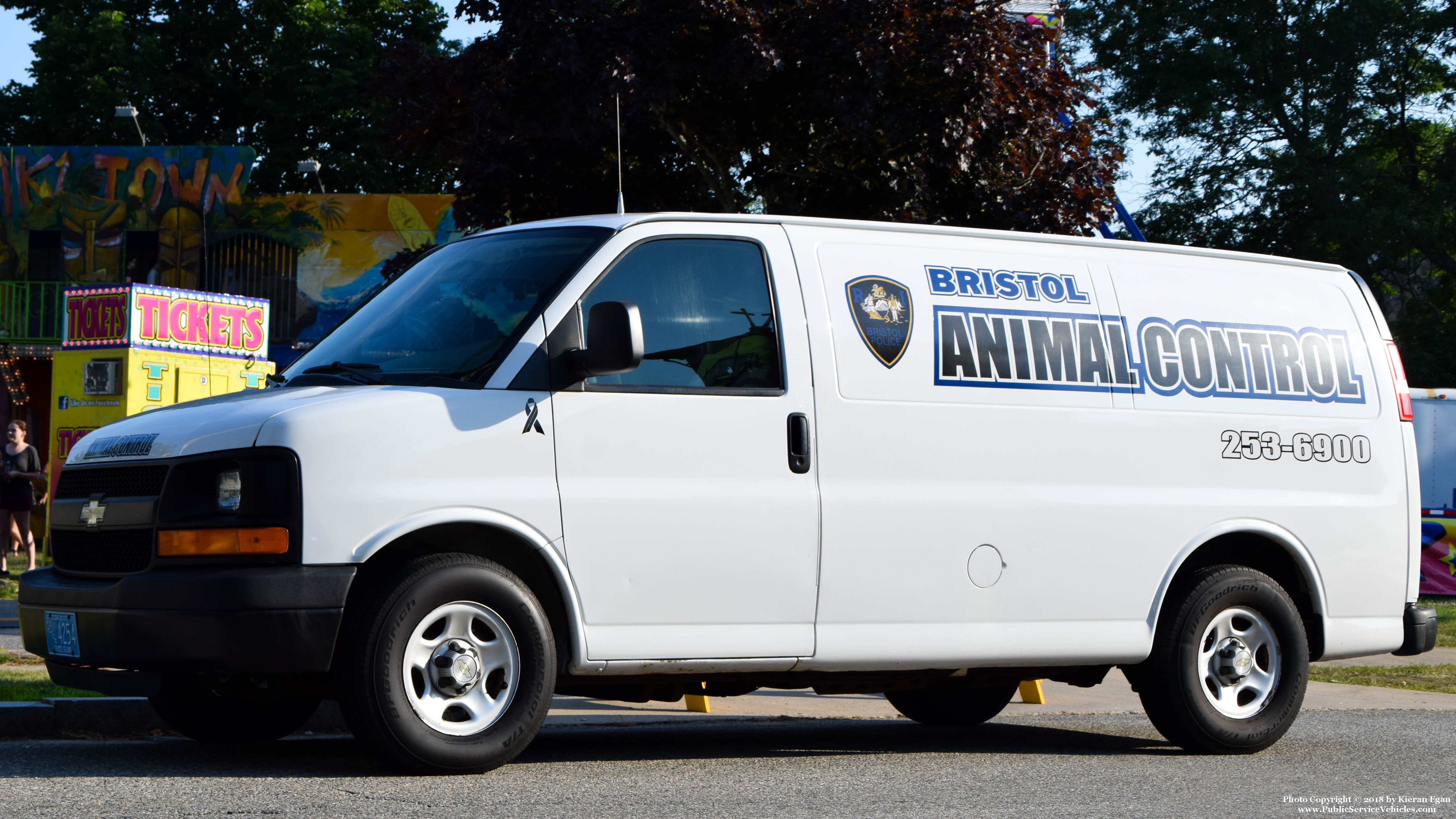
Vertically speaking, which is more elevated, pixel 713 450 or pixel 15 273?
pixel 15 273

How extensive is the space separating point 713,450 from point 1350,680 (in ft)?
26.1

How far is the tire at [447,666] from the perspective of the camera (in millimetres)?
5793

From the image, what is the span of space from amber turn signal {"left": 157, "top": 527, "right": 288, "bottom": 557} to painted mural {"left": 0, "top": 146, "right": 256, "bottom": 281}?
97.1 ft

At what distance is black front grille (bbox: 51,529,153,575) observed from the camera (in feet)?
19.4

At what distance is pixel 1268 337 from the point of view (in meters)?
7.87

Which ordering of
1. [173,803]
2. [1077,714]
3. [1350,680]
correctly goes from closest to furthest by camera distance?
[173,803] → [1077,714] → [1350,680]

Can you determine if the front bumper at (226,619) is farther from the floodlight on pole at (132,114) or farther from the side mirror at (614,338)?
the floodlight on pole at (132,114)

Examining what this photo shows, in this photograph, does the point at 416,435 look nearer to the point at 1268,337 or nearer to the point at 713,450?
the point at 713,450

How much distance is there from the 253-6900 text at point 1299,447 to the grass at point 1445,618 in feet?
18.6

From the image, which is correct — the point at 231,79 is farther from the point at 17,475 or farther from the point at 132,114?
the point at 17,475

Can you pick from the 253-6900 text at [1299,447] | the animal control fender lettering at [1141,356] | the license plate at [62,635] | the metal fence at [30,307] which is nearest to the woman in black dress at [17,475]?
the license plate at [62,635]

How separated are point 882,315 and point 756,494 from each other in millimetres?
995

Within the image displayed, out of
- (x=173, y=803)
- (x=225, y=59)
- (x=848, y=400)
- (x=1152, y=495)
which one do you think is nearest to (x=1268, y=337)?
(x=1152, y=495)

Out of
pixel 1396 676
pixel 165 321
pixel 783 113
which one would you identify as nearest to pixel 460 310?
pixel 783 113
